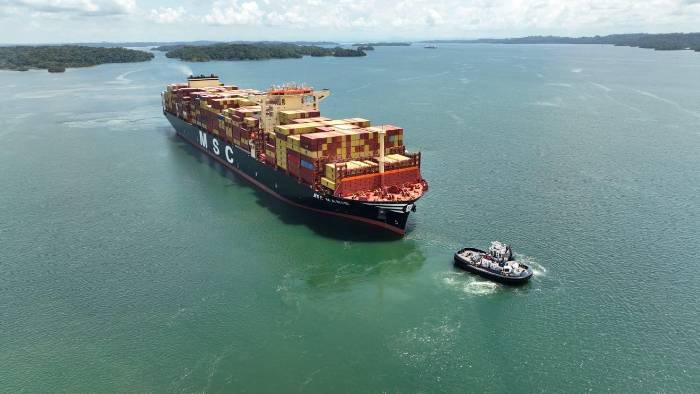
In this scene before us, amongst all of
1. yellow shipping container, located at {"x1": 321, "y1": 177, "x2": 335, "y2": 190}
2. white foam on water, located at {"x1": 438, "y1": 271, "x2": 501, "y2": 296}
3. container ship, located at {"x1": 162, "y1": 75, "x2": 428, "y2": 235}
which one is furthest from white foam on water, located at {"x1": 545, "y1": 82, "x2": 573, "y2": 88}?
white foam on water, located at {"x1": 438, "y1": 271, "x2": 501, "y2": 296}

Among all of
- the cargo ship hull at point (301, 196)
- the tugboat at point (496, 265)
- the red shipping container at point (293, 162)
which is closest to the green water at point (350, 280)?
the tugboat at point (496, 265)

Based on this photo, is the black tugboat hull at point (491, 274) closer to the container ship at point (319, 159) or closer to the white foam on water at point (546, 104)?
the container ship at point (319, 159)

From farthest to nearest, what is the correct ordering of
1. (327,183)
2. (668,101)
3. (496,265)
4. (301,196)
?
(668,101)
(301,196)
(327,183)
(496,265)

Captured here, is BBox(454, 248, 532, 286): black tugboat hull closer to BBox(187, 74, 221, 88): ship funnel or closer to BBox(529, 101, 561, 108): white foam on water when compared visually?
BBox(187, 74, 221, 88): ship funnel

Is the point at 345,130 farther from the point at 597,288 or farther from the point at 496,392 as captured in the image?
the point at 496,392

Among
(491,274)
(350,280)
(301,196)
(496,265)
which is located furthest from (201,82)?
(491,274)

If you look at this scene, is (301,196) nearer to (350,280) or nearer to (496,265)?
(350,280)
